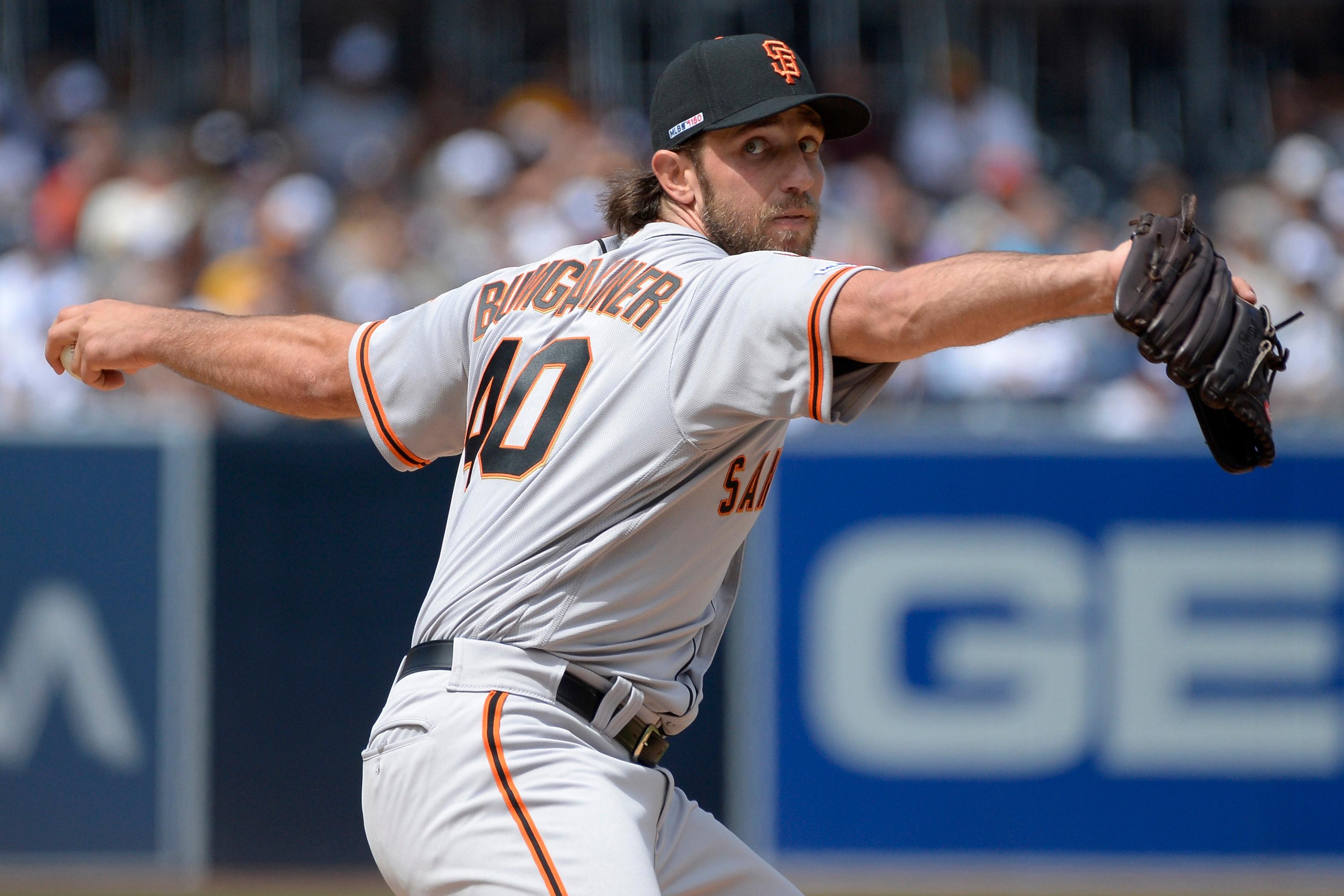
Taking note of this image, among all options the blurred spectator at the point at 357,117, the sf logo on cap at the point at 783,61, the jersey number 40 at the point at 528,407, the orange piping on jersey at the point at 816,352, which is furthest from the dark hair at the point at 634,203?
the blurred spectator at the point at 357,117

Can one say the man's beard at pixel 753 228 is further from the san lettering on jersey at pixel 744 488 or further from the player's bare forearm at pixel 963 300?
the player's bare forearm at pixel 963 300

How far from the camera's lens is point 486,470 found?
308 centimetres

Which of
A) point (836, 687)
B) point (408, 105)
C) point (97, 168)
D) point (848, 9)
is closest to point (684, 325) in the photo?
point (836, 687)

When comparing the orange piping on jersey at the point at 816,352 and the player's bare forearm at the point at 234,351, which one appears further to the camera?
the player's bare forearm at the point at 234,351

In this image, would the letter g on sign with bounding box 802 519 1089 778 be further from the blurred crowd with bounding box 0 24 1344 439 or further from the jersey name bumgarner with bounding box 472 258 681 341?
the jersey name bumgarner with bounding box 472 258 681 341

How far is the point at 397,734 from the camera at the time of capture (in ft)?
9.85

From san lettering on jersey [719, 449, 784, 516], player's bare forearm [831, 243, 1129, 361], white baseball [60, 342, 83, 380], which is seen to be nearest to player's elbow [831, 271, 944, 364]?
player's bare forearm [831, 243, 1129, 361]

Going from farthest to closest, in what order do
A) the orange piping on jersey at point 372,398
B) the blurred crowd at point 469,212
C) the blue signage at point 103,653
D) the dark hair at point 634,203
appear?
the blurred crowd at point 469,212 < the blue signage at point 103,653 < the dark hair at point 634,203 < the orange piping on jersey at point 372,398

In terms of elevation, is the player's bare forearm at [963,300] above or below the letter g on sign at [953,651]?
above

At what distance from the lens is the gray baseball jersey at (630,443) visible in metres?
2.82

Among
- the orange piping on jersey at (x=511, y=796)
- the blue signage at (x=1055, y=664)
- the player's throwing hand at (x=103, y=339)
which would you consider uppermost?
the player's throwing hand at (x=103, y=339)

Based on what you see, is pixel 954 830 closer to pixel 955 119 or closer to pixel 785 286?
pixel 785 286

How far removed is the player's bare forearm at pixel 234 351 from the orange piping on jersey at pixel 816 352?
1113mm

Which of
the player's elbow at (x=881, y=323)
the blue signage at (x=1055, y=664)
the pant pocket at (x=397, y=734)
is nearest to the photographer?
the player's elbow at (x=881, y=323)
